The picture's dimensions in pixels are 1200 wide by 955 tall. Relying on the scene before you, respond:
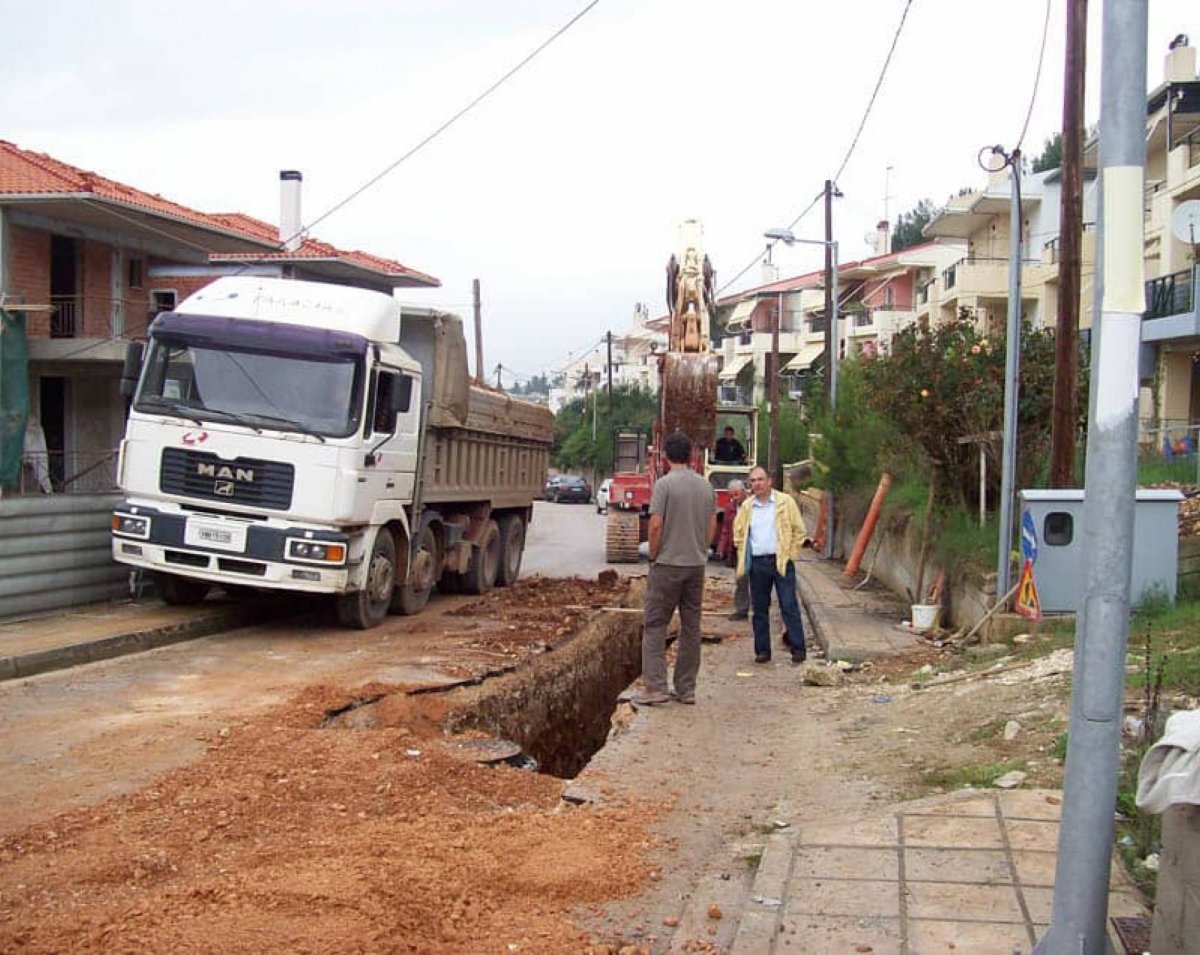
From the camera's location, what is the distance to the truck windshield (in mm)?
11766

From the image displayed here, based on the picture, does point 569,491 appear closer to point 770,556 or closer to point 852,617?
point 852,617

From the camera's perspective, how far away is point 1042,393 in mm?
13820

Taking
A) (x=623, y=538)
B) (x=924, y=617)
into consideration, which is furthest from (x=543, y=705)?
(x=623, y=538)

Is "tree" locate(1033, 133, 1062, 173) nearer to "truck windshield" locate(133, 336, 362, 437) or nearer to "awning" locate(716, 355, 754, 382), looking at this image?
"awning" locate(716, 355, 754, 382)

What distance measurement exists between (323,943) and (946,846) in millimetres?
2503

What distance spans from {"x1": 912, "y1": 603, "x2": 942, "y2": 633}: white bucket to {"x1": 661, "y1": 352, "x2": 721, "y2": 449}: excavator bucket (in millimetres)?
6141

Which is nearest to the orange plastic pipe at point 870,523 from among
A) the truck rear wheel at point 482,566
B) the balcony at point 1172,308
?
the truck rear wheel at point 482,566

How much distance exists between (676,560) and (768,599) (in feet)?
8.57

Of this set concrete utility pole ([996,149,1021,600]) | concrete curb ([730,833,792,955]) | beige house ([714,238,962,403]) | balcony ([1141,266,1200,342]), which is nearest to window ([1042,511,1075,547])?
concrete utility pole ([996,149,1021,600])

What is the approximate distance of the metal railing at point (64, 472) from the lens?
22.7 meters

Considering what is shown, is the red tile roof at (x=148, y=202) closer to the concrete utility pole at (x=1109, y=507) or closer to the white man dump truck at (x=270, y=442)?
the white man dump truck at (x=270, y=442)

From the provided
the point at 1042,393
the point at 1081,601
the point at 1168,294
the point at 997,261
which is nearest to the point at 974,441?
the point at 1042,393

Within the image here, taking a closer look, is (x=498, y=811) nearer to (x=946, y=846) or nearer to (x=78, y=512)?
(x=946, y=846)

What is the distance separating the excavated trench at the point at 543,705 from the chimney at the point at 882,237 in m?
55.7
